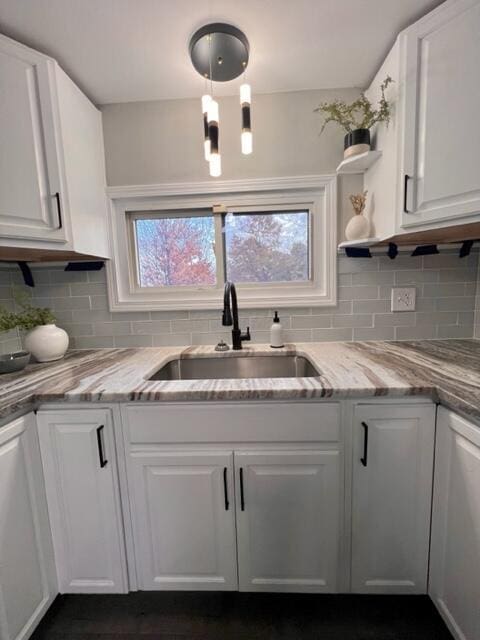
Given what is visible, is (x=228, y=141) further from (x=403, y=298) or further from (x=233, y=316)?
(x=403, y=298)

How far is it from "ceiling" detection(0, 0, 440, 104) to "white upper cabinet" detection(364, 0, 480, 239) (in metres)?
0.12

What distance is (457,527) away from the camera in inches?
33.3

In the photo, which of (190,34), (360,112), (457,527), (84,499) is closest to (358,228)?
(360,112)

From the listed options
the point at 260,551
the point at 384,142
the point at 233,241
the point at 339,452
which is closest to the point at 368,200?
the point at 384,142

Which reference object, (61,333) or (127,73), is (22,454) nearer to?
(61,333)

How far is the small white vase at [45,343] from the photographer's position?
1.32 meters

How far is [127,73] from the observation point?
126 cm

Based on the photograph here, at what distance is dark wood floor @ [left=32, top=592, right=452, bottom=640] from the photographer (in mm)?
959

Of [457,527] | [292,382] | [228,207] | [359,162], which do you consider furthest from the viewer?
[228,207]

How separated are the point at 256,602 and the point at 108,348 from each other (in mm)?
1388

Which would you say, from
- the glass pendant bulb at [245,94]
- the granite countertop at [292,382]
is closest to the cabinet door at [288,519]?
the granite countertop at [292,382]

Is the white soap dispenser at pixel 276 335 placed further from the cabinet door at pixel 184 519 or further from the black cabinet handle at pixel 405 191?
the black cabinet handle at pixel 405 191

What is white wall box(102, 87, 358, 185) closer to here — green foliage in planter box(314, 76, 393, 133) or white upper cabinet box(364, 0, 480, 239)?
green foliage in planter box(314, 76, 393, 133)

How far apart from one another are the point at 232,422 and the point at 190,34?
1507 millimetres
